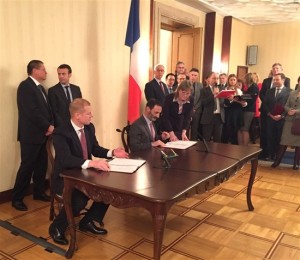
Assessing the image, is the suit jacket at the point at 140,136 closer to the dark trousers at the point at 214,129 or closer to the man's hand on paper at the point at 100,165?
the man's hand on paper at the point at 100,165

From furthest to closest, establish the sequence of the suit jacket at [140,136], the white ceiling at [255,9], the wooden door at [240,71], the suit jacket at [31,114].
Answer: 1. the wooden door at [240,71]
2. the white ceiling at [255,9]
3. the suit jacket at [31,114]
4. the suit jacket at [140,136]

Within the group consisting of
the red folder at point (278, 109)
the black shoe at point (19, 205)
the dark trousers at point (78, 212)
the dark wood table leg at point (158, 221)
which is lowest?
the black shoe at point (19, 205)

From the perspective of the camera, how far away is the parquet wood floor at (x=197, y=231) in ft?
7.66

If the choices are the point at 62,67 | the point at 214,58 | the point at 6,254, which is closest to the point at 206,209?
the point at 6,254

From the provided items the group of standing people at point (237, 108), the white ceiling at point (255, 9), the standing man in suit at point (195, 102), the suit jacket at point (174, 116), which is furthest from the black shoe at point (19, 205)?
the white ceiling at point (255, 9)

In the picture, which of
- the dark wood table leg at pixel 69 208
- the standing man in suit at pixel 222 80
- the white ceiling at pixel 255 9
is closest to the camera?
the dark wood table leg at pixel 69 208

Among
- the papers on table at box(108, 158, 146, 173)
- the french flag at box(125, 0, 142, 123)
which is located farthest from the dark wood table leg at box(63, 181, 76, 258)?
the french flag at box(125, 0, 142, 123)

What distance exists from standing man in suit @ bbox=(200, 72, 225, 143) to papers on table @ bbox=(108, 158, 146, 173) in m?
2.98

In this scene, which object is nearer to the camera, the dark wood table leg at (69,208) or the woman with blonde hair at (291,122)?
the dark wood table leg at (69,208)

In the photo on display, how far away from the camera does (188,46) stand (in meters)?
6.66

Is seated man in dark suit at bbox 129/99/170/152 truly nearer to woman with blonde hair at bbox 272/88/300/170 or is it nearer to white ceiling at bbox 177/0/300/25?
woman with blonde hair at bbox 272/88/300/170

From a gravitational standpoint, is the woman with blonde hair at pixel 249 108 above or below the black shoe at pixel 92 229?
above

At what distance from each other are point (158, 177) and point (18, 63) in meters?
2.18

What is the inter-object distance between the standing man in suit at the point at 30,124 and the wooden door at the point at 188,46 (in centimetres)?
402
